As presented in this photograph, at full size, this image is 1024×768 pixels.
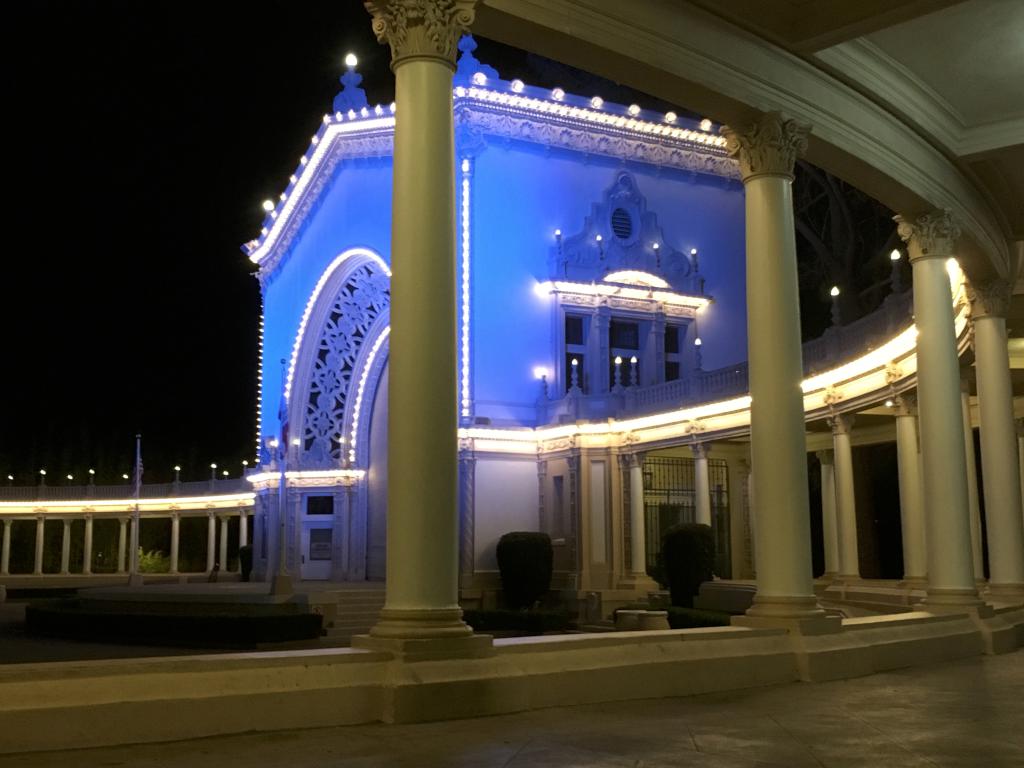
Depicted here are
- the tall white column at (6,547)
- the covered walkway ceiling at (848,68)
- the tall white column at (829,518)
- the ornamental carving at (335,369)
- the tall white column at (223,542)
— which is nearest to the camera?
the covered walkway ceiling at (848,68)

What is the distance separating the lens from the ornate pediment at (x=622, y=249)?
35.1 m

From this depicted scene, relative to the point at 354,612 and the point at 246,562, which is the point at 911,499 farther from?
the point at 246,562

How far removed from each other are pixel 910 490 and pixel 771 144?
1314cm

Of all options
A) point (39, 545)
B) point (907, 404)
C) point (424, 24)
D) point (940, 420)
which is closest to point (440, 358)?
→ point (424, 24)

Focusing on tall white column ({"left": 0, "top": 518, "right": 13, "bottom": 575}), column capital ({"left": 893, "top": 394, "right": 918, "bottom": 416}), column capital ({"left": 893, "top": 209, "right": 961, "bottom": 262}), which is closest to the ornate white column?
column capital ({"left": 893, "top": 209, "right": 961, "bottom": 262})

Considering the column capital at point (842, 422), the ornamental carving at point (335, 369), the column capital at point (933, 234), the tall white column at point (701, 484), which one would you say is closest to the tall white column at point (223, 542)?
the ornamental carving at point (335, 369)

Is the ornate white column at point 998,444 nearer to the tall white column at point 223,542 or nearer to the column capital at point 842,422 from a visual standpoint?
the column capital at point 842,422

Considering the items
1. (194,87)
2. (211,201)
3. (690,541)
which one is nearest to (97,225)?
(211,201)

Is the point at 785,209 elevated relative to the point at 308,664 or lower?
elevated

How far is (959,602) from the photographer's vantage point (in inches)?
548

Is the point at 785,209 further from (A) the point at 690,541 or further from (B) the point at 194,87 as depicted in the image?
(B) the point at 194,87

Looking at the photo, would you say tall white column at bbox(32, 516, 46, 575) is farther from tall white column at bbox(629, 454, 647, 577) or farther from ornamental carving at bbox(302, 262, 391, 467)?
tall white column at bbox(629, 454, 647, 577)

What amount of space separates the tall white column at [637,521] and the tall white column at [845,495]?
7024 millimetres

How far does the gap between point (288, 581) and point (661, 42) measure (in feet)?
69.0
